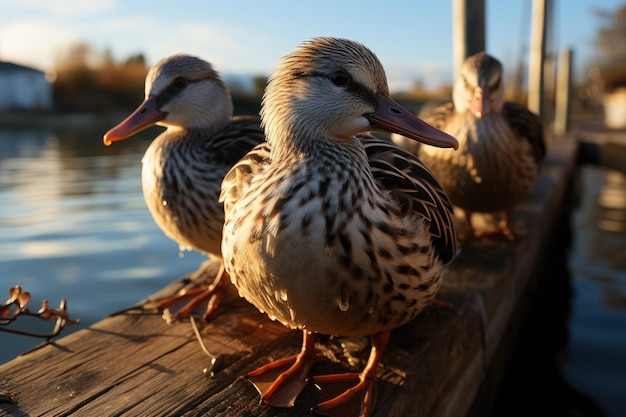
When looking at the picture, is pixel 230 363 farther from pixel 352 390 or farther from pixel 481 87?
pixel 481 87

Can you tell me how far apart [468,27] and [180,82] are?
2.63m

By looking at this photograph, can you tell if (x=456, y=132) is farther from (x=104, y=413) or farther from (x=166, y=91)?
(x=104, y=413)

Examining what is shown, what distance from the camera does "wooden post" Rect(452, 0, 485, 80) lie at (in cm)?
443

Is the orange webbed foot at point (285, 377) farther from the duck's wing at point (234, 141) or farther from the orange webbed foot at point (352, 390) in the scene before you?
the duck's wing at point (234, 141)

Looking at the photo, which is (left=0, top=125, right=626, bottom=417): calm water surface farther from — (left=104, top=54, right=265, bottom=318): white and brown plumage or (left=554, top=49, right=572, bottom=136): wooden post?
(left=554, top=49, right=572, bottom=136): wooden post

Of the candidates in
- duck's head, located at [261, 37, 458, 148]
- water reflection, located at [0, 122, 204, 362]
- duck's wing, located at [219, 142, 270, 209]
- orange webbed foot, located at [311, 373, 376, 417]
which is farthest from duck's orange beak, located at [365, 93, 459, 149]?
water reflection, located at [0, 122, 204, 362]

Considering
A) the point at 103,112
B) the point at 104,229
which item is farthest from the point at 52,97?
the point at 104,229

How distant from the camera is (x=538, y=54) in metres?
10.3

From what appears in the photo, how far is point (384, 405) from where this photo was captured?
183 centimetres

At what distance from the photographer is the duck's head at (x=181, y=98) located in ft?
9.52

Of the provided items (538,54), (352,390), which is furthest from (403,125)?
(538,54)

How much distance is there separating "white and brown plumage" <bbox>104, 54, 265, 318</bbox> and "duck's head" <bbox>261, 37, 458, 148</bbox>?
1.00 meters

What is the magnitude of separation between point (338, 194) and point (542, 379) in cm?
303

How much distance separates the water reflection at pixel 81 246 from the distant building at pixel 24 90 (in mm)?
30127
